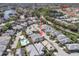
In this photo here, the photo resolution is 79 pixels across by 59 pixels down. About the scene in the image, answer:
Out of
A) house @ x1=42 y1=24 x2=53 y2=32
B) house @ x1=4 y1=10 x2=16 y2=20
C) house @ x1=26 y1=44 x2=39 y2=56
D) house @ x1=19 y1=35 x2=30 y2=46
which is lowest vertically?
house @ x1=26 y1=44 x2=39 y2=56

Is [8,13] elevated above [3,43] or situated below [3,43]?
above

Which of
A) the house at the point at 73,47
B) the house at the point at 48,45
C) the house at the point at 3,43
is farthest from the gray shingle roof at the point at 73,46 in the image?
the house at the point at 3,43

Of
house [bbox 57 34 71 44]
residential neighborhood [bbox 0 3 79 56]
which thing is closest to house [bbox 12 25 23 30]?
residential neighborhood [bbox 0 3 79 56]

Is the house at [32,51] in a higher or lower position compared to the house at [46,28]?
lower

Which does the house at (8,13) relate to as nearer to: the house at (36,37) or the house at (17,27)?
the house at (17,27)

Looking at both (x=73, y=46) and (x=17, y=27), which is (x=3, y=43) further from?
(x=73, y=46)

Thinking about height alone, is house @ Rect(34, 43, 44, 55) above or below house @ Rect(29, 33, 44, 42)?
below

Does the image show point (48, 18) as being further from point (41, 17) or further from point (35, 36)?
point (35, 36)

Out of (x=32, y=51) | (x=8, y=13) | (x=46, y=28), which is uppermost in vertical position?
(x=8, y=13)

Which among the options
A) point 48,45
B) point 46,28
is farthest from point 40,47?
point 46,28

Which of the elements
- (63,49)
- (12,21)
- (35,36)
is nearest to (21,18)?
(12,21)

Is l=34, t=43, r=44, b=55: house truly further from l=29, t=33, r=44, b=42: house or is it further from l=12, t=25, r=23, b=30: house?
l=12, t=25, r=23, b=30: house
